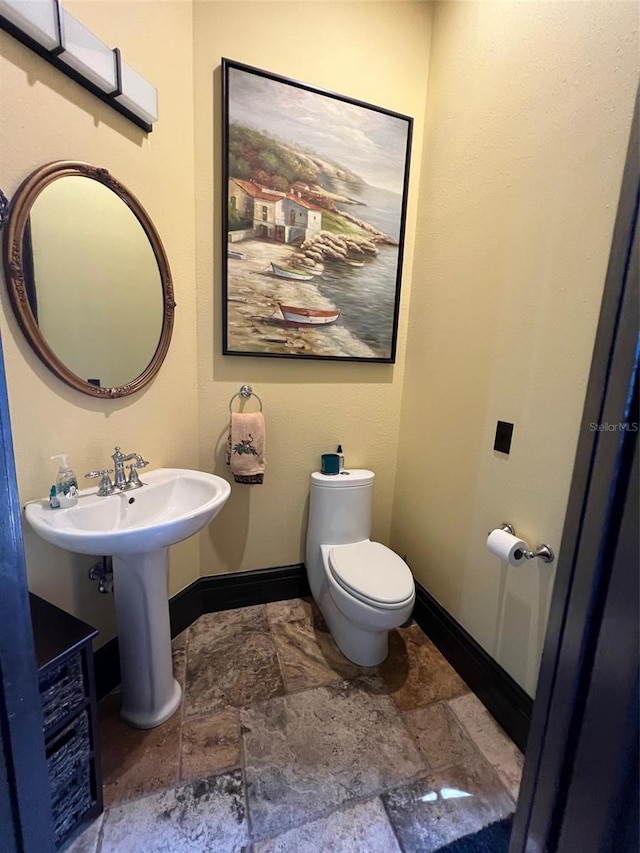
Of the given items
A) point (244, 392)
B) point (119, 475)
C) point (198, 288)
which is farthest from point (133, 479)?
point (198, 288)

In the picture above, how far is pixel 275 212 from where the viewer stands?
63.4 inches

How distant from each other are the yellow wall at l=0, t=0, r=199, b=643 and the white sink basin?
122 mm

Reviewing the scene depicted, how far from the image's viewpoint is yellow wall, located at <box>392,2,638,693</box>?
1041mm

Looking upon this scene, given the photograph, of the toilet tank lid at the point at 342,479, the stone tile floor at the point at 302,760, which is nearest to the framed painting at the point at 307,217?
the toilet tank lid at the point at 342,479

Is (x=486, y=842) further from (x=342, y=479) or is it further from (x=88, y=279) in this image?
(x=88, y=279)

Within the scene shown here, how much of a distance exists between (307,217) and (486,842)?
225 cm

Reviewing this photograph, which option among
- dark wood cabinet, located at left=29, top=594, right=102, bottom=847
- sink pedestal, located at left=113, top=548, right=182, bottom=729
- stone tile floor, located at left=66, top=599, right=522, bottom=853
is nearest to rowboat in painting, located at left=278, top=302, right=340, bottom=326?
sink pedestal, located at left=113, top=548, right=182, bottom=729

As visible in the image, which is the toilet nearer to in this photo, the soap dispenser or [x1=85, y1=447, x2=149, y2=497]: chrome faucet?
[x1=85, y1=447, x2=149, y2=497]: chrome faucet

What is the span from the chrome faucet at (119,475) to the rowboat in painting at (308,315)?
883 mm

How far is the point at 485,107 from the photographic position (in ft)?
4.56

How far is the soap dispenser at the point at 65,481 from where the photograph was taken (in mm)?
1150

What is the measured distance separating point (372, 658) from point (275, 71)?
8.23 feet

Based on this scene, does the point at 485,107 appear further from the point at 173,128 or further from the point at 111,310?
the point at 111,310

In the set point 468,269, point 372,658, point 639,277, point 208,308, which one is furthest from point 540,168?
point 372,658
